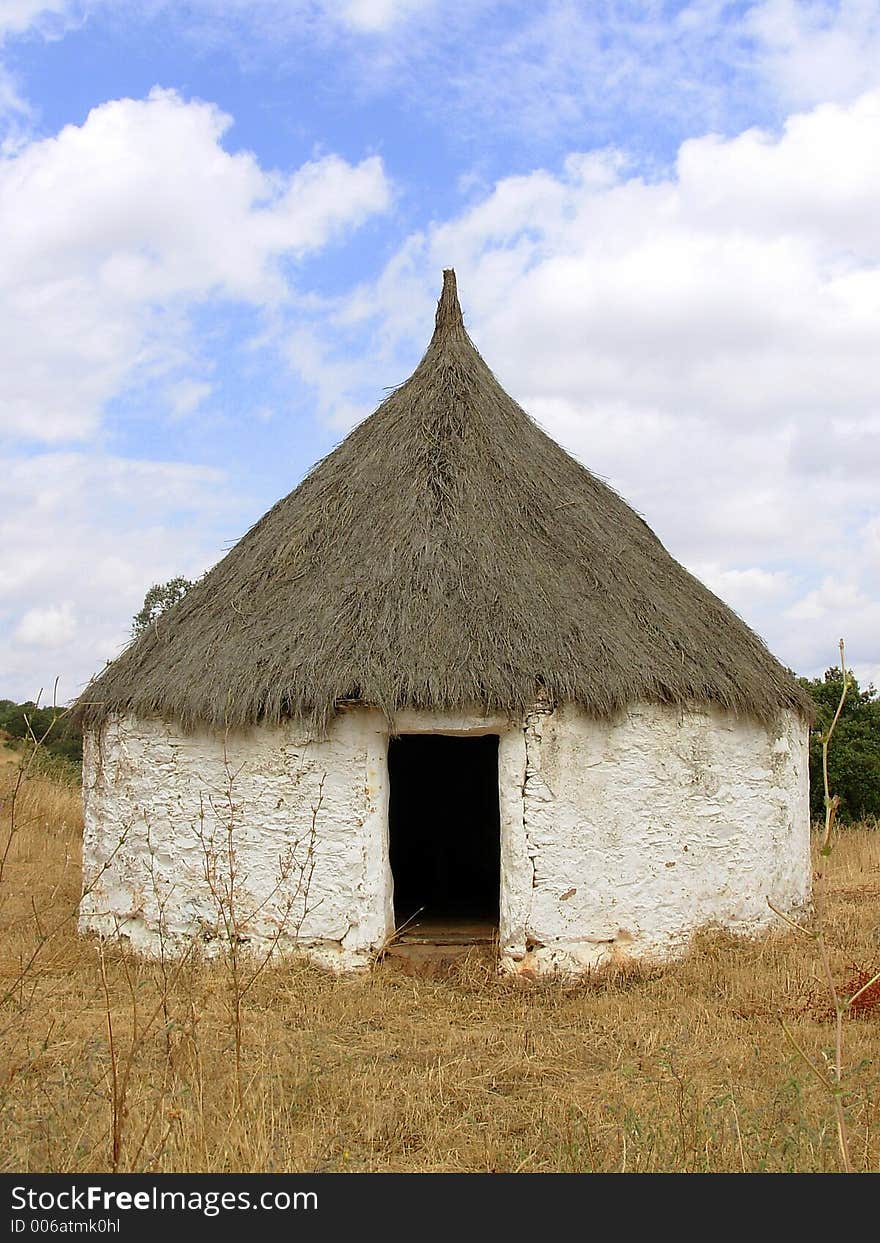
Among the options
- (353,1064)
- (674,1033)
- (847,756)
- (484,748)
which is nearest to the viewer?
(353,1064)

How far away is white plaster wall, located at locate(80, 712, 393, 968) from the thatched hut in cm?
2

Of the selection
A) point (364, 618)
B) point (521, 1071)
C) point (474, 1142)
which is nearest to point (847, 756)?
point (364, 618)

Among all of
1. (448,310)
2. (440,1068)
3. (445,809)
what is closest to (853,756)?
(445,809)

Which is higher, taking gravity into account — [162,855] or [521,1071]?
[162,855]

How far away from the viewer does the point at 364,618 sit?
24.6 ft

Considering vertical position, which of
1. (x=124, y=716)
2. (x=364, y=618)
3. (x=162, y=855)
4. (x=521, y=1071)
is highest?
(x=364, y=618)

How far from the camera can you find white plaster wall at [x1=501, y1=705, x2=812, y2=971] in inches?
282

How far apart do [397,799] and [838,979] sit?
5.97 meters

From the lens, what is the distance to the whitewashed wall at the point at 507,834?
7156 mm

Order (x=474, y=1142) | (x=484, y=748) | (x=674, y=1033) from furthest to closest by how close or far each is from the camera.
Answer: (x=484, y=748) → (x=674, y=1033) → (x=474, y=1142)

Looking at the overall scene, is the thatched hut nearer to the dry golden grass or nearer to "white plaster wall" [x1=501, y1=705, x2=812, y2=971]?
"white plaster wall" [x1=501, y1=705, x2=812, y2=971]

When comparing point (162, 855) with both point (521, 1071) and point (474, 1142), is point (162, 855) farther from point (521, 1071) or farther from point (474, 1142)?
point (474, 1142)

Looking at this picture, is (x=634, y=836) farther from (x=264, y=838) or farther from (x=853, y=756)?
(x=853, y=756)

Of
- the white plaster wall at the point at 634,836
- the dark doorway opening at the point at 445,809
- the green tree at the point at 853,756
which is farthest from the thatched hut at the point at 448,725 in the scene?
the green tree at the point at 853,756
